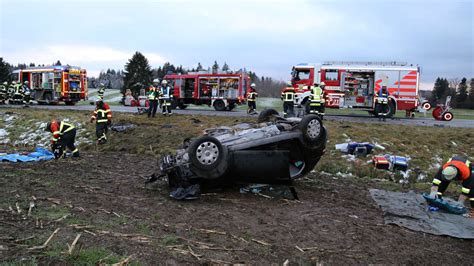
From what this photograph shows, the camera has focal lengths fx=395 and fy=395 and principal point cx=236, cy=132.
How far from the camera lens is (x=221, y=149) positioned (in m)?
6.09

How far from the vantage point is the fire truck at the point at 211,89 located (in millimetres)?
24109

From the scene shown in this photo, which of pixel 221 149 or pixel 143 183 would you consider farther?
pixel 143 183

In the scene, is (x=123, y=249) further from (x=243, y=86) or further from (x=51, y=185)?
(x=243, y=86)

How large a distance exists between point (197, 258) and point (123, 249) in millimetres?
725

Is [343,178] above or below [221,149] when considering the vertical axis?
below

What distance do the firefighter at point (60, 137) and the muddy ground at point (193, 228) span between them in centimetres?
276

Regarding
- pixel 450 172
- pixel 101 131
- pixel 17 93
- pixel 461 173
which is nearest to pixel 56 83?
pixel 17 93

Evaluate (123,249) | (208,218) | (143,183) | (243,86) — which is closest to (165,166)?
(143,183)

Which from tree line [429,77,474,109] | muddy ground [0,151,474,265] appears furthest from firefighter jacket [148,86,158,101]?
tree line [429,77,474,109]

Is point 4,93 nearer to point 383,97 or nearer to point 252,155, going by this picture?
point 383,97

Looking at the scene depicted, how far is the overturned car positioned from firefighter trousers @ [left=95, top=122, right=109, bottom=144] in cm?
666

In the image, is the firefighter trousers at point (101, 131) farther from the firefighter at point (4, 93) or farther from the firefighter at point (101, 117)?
the firefighter at point (4, 93)

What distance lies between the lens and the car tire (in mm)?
6039

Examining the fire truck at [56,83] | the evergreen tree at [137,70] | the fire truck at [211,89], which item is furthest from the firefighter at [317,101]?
the evergreen tree at [137,70]
